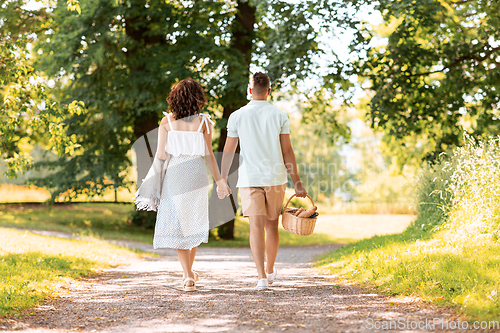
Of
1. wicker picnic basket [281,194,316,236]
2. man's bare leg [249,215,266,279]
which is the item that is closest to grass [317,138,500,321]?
wicker picnic basket [281,194,316,236]

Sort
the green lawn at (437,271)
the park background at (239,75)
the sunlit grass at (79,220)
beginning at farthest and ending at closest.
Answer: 1. the sunlit grass at (79,220)
2. the park background at (239,75)
3. the green lawn at (437,271)

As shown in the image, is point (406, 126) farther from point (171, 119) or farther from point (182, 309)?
point (182, 309)

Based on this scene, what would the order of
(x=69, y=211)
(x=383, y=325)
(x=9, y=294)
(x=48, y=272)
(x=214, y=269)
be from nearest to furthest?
(x=383, y=325), (x=9, y=294), (x=48, y=272), (x=214, y=269), (x=69, y=211)

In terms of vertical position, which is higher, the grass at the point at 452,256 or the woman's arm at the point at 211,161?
the woman's arm at the point at 211,161

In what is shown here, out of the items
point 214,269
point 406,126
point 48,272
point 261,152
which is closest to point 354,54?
point 406,126

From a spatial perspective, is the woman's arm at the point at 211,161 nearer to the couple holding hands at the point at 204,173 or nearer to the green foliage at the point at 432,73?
the couple holding hands at the point at 204,173

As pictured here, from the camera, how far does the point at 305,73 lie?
515 inches

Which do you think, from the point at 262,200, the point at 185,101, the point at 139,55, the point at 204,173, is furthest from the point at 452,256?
the point at 139,55

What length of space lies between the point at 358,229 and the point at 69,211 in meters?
13.1

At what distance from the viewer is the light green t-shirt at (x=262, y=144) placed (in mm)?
5531

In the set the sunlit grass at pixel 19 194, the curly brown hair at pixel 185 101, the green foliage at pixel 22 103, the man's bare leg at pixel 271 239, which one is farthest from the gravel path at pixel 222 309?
the sunlit grass at pixel 19 194

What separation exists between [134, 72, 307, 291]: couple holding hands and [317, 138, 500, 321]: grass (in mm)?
1488

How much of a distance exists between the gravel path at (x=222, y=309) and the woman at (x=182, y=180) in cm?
64

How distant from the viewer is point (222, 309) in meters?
4.48
